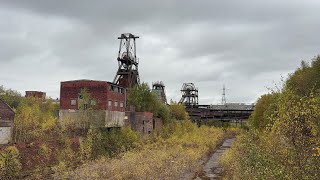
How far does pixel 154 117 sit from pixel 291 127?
132 feet

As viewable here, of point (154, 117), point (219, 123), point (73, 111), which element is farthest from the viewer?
point (219, 123)

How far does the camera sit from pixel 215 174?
84.4 feet

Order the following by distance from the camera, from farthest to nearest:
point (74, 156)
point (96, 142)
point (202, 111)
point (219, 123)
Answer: point (219, 123), point (202, 111), point (96, 142), point (74, 156)

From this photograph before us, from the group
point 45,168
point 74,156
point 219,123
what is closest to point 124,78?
point 74,156

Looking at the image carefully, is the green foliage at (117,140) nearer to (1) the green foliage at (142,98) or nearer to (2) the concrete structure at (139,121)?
(2) the concrete structure at (139,121)

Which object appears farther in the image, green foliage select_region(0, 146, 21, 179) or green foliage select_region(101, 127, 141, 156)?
green foliage select_region(101, 127, 141, 156)

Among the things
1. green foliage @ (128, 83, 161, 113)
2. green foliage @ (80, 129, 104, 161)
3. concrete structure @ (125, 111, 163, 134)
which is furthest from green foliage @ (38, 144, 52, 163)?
green foliage @ (128, 83, 161, 113)

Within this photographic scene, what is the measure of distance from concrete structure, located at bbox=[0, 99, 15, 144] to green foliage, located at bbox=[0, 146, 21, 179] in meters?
3.67

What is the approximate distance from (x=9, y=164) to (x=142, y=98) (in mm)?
26521

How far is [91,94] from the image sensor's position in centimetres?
3812

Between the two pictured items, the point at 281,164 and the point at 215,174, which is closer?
the point at 281,164

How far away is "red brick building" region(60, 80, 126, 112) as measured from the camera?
124ft

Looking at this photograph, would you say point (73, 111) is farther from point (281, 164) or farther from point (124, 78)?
point (281, 164)

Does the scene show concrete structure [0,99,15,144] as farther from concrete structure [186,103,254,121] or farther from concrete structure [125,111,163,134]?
concrete structure [186,103,254,121]
